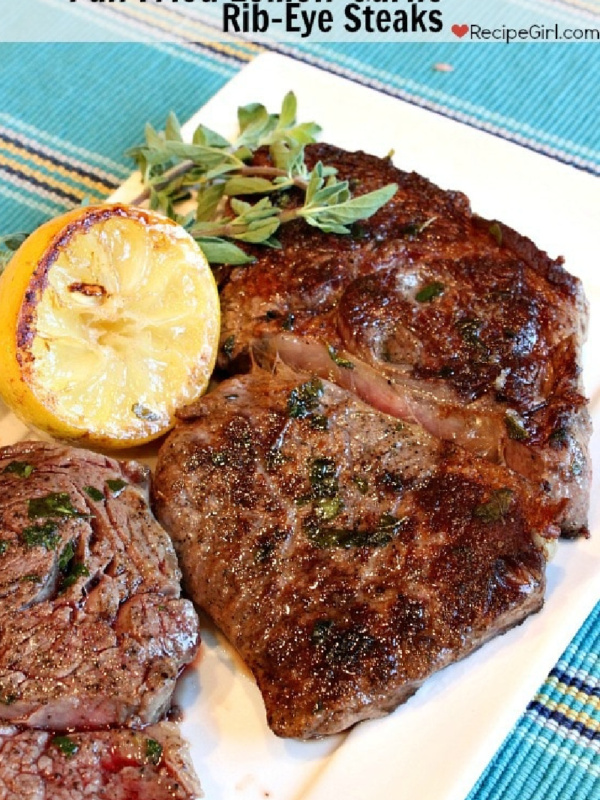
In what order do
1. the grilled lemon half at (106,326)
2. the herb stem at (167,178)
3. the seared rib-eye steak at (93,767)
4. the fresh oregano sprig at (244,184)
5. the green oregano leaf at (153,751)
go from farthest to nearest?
the herb stem at (167,178), the fresh oregano sprig at (244,184), the grilled lemon half at (106,326), the green oregano leaf at (153,751), the seared rib-eye steak at (93,767)

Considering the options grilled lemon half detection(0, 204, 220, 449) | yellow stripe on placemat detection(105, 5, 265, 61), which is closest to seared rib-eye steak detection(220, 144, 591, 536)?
grilled lemon half detection(0, 204, 220, 449)

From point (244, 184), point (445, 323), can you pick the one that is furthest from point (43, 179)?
point (445, 323)

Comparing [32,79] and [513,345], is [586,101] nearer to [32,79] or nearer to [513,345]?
[513,345]

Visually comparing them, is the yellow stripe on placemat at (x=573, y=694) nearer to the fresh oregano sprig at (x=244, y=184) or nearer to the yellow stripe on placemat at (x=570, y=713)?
the yellow stripe on placemat at (x=570, y=713)

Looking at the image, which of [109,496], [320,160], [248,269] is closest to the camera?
[109,496]

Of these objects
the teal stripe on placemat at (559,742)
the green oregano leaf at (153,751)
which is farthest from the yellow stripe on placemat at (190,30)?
the green oregano leaf at (153,751)

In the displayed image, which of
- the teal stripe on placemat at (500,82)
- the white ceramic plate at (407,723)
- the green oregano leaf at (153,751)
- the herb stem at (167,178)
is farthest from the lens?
the teal stripe on placemat at (500,82)

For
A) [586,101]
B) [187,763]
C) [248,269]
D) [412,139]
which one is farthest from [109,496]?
[586,101]
